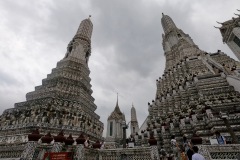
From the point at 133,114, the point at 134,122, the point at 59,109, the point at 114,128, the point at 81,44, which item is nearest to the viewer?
the point at 59,109

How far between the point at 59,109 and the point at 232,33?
97.0 feet

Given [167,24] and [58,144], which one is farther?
[167,24]

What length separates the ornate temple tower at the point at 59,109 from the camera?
19156 millimetres

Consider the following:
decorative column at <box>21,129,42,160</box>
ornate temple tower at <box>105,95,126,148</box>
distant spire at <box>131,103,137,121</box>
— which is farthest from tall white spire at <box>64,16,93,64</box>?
distant spire at <box>131,103,137,121</box>

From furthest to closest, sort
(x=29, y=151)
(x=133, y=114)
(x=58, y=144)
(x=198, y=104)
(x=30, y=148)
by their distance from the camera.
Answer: (x=133, y=114)
(x=198, y=104)
(x=58, y=144)
(x=30, y=148)
(x=29, y=151)

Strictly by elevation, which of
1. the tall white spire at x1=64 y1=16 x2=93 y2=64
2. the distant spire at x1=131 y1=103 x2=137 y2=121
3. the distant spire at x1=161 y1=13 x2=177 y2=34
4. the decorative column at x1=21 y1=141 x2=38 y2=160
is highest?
the distant spire at x1=161 y1=13 x2=177 y2=34

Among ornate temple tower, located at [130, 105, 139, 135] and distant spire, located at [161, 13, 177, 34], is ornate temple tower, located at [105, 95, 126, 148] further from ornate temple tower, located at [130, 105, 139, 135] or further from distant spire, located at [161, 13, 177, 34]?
distant spire, located at [161, 13, 177, 34]

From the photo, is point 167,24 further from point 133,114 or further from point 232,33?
point 133,114

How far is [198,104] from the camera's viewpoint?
60.3 feet

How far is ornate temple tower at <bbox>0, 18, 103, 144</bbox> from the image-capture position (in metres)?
19.2

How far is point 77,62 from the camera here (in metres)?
29.5

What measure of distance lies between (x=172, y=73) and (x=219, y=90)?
1564 cm

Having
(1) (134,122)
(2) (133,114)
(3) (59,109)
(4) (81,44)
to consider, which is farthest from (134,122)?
(3) (59,109)

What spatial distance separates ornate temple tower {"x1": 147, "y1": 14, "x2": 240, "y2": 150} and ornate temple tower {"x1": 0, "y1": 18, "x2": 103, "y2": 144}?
→ 991cm
